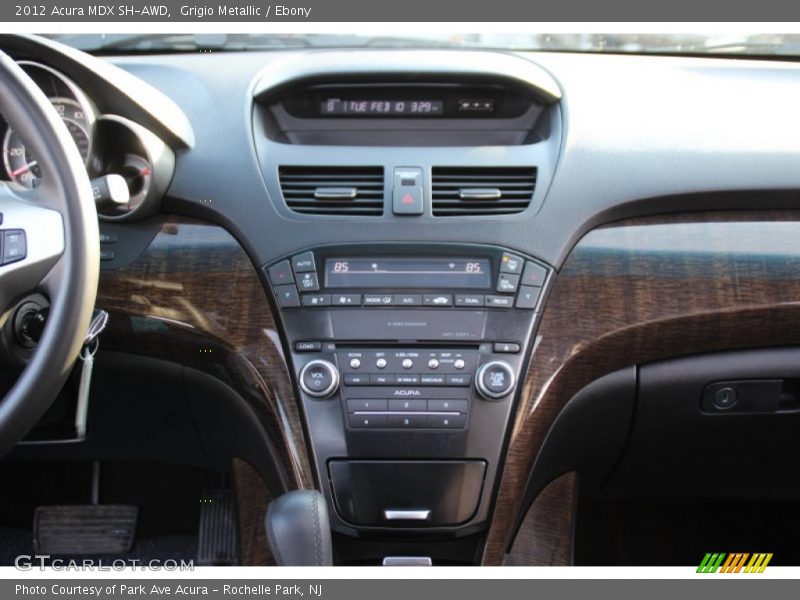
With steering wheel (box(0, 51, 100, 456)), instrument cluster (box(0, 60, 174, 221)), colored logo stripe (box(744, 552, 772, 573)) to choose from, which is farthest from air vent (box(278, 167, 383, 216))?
colored logo stripe (box(744, 552, 772, 573))

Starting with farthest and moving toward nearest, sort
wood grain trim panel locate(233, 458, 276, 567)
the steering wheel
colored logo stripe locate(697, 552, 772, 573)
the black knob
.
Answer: colored logo stripe locate(697, 552, 772, 573) → wood grain trim panel locate(233, 458, 276, 567) → the black knob → the steering wheel

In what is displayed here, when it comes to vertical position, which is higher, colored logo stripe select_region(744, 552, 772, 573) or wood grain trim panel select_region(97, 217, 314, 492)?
wood grain trim panel select_region(97, 217, 314, 492)

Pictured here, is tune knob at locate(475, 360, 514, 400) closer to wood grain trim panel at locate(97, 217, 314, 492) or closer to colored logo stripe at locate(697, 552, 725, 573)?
wood grain trim panel at locate(97, 217, 314, 492)

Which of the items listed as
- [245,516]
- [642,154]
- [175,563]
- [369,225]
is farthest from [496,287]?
[175,563]

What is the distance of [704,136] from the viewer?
6.24ft

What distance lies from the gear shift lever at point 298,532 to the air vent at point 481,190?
0.68 meters

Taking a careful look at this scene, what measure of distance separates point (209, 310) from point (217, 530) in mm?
873

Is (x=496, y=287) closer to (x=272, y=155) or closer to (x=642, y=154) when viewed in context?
(x=642, y=154)

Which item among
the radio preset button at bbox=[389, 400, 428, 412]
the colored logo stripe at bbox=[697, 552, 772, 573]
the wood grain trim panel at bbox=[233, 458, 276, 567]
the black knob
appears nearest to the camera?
the black knob

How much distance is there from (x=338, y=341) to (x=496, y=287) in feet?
1.16

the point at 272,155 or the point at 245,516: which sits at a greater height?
the point at 272,155

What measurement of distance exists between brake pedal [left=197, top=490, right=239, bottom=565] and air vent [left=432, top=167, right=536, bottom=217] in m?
1.15

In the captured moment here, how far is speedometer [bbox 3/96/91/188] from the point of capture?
1.81 m

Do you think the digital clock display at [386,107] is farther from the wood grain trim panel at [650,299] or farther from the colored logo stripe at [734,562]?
the colored logo stripe at [734,562]
